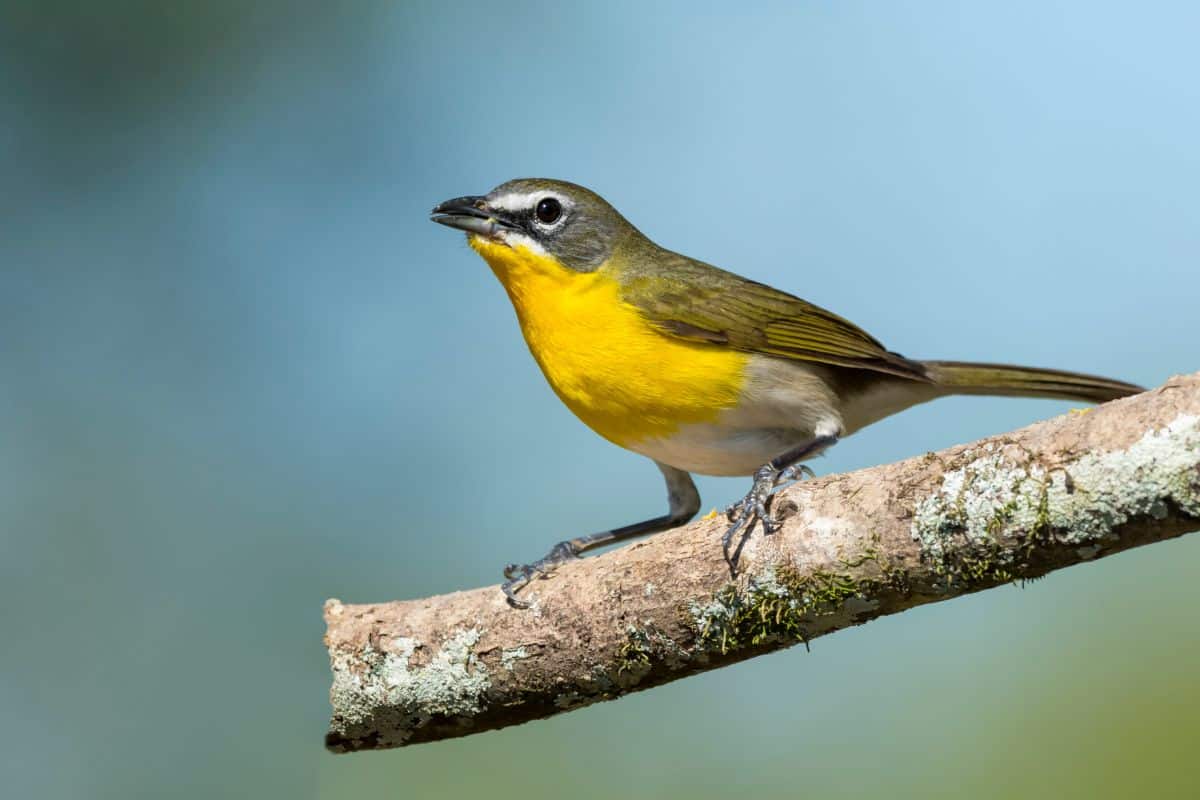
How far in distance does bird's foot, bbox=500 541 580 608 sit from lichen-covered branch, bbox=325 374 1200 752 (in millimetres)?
73

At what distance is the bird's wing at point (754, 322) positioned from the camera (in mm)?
5871

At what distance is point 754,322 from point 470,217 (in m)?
1.62

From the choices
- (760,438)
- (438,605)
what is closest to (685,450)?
(760,438)

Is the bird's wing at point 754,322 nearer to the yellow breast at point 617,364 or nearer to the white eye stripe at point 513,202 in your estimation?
the yellow breast at point 617,364

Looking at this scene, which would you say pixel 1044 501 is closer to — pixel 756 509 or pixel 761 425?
pixel 756 509

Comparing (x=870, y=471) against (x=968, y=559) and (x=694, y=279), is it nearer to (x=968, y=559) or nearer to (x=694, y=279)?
(x=968, y=559)

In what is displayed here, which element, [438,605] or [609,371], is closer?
[438,605]

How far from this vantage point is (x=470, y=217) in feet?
19.9

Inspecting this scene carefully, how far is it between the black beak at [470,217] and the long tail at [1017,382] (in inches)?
96.9

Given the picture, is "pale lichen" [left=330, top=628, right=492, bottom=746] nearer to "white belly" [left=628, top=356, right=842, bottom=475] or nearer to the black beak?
"white belly" [left=628, top=356, right=842, bottom=475]

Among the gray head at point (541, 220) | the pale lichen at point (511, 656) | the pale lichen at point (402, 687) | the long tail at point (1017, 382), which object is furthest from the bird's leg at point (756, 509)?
the gray head at point (541, 220)

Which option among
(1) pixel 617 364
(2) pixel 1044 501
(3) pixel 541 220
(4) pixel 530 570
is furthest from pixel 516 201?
(2) pixel 1044 501

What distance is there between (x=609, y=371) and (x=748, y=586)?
179 cm

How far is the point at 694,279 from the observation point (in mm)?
6277
